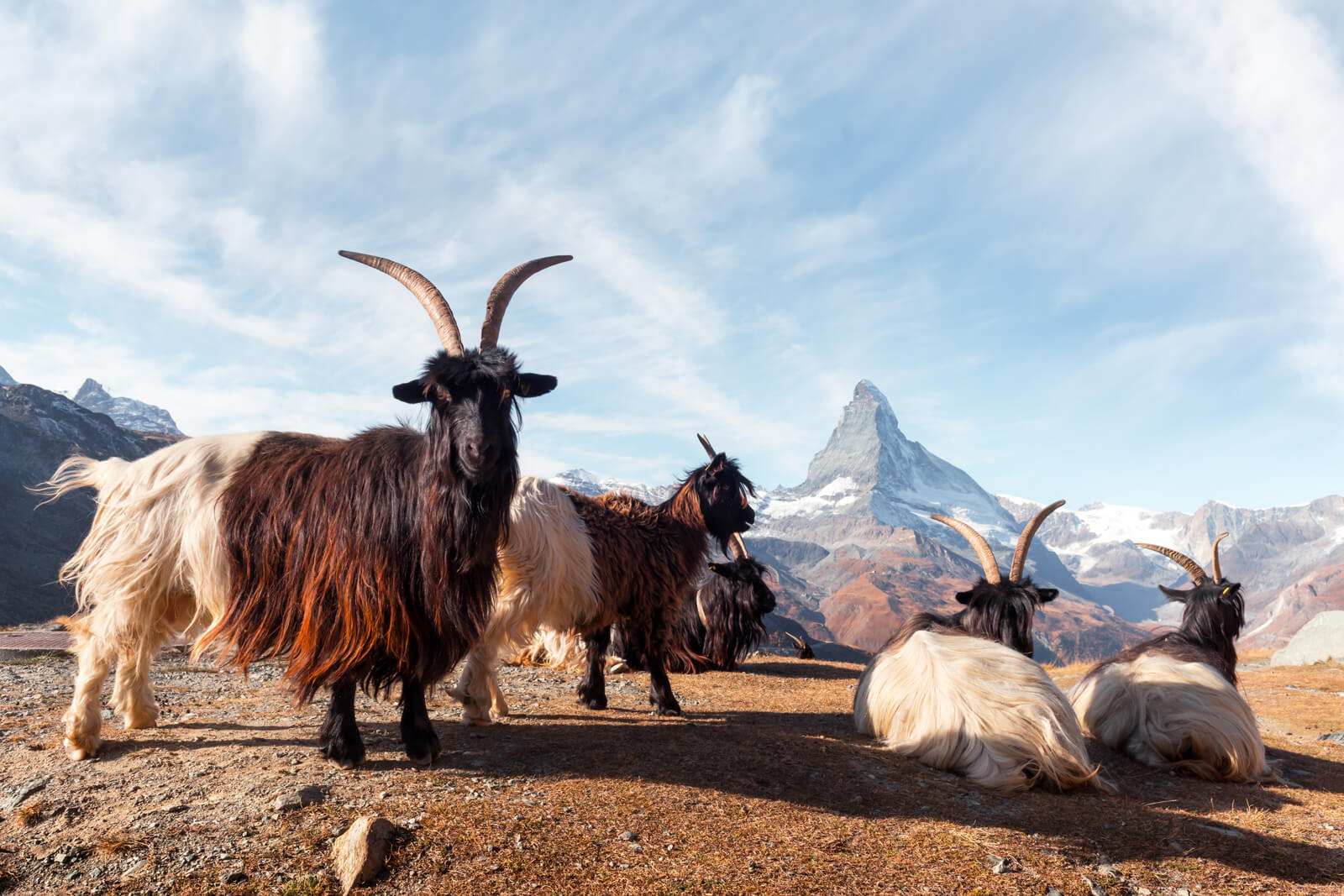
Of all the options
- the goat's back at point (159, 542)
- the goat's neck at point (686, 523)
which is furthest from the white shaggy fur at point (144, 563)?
the goat's neck at point (686, 523)

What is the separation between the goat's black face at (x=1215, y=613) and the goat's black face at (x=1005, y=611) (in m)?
2.26

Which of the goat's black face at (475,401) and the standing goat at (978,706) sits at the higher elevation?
the goat's black face at (475,401)

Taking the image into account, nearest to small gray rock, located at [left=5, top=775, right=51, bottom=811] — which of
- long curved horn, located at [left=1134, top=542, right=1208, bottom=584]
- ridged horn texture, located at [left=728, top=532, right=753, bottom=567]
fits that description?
ridged horn texture, located at [left=728, top=532, right=753, bottom=567]

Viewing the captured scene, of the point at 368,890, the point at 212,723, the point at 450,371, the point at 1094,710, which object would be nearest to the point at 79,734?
the point at 212,723

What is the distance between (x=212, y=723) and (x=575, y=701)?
3.06 m

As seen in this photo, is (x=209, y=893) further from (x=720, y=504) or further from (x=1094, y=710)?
(x=1094, y=710)

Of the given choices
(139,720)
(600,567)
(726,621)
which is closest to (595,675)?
(600,567)

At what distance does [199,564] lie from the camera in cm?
454

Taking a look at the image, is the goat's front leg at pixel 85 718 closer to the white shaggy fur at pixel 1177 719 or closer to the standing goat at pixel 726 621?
the standing goat at pixel 726 621

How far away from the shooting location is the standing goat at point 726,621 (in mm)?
10648

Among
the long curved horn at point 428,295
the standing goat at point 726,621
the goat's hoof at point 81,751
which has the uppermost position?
the long curved horn at point 428,295

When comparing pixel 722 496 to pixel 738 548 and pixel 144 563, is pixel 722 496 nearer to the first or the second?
pixel 738 548

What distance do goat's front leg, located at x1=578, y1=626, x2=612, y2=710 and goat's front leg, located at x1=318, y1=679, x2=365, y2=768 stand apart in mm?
2832

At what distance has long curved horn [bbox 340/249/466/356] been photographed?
4.70 m
